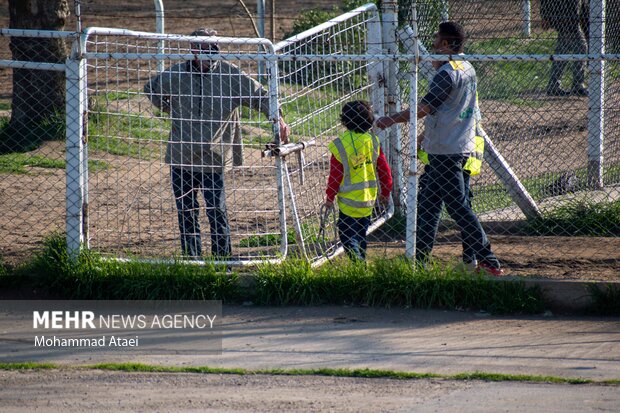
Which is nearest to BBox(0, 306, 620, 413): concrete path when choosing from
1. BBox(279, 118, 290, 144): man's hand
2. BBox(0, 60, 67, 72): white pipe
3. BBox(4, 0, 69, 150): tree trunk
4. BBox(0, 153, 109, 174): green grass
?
BBox(279, 118, 290, 144): man's hand

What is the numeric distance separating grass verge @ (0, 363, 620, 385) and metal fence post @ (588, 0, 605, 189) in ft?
13.5

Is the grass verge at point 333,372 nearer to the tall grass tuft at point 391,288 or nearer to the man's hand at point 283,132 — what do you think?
the tall grass tuft at point 391,288

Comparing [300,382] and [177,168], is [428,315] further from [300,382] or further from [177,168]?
[177,168]

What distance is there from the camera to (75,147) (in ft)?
20.7

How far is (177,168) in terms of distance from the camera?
22.0ft

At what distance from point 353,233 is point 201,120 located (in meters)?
1.43

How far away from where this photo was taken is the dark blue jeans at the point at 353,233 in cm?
663

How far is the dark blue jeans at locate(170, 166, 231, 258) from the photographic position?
21.9 ft

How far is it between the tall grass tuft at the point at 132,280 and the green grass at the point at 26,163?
3.75 metres

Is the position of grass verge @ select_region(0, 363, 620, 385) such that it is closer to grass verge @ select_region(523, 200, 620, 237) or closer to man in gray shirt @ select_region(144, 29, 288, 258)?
man in gray shirt @ select_region(144, 29, 288, 258)

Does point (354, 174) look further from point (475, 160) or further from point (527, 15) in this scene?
point (527, 15)

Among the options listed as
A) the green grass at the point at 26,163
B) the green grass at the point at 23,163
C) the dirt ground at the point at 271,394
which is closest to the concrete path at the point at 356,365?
the dirt ground at the point at 271,394

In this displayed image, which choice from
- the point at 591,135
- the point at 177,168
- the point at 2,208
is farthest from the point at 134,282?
the point at 591,135

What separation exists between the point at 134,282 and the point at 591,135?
4.82m
